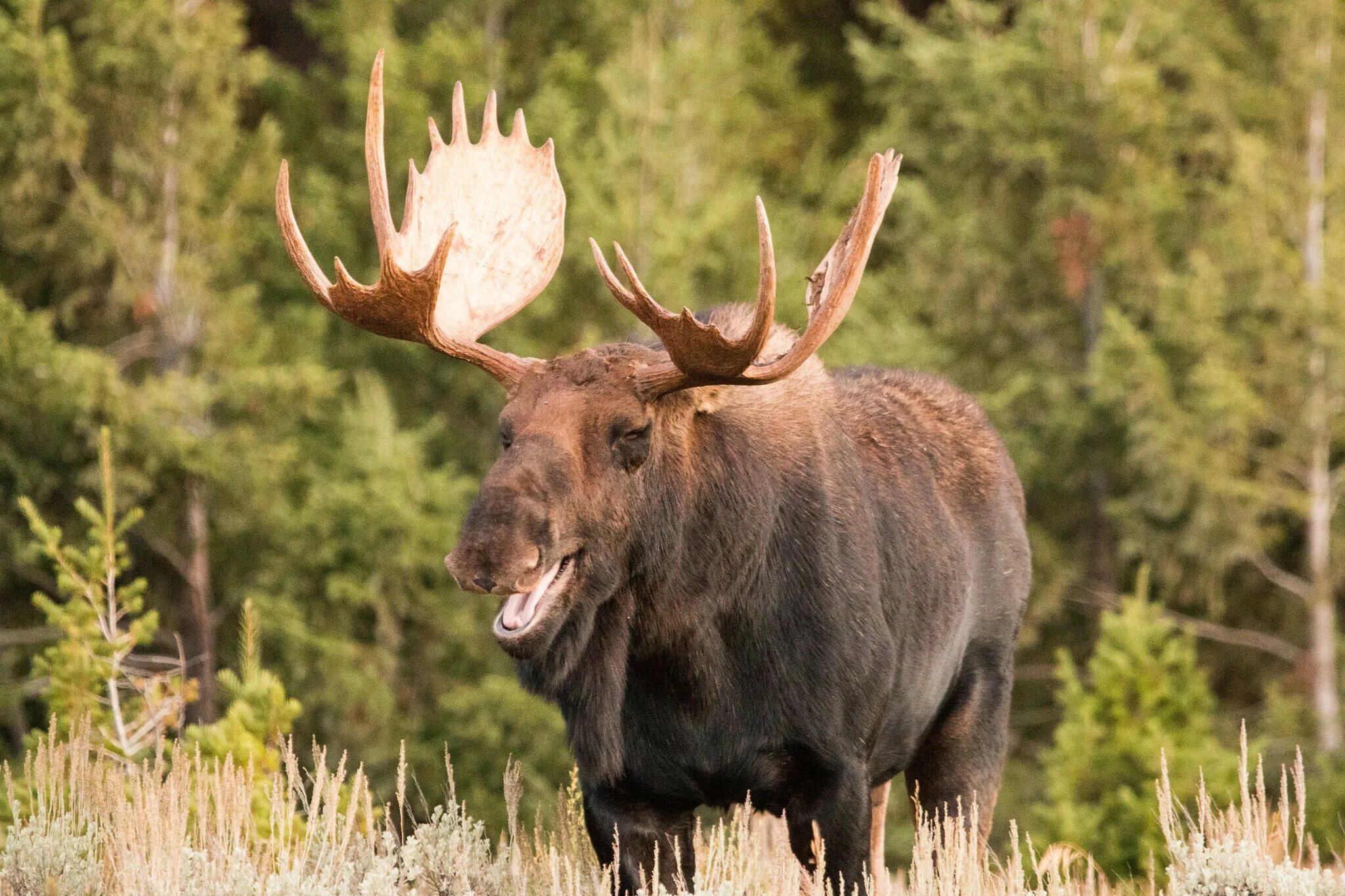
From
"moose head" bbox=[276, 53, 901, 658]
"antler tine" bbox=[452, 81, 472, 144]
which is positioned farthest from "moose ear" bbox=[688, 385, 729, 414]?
"antler tine" bbox=[452, 81, 472, 144]

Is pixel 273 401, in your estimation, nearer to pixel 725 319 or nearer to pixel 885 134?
pixel 885 134

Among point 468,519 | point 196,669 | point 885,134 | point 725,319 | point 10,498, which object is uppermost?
point 885,134

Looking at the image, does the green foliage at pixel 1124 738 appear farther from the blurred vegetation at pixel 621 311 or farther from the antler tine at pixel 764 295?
the antler tine at pixel 764 295

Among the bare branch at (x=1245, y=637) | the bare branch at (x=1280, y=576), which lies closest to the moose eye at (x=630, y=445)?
the bare branch at (x=1245, y=637)

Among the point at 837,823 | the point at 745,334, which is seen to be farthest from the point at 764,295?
the point at 837,823

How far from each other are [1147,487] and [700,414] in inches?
702

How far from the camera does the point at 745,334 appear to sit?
551cm

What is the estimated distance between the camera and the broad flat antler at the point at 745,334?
5.46 metres

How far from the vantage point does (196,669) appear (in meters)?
19.8

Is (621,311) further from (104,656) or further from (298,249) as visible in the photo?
(298,249)

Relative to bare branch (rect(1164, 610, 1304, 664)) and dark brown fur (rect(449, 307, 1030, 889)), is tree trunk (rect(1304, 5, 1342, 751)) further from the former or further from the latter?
dark brown fur (rect(449, 307, 1030, 889))

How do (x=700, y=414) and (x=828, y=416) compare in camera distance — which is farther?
(x=828, y=416)

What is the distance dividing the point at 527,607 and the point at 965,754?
7.11ft

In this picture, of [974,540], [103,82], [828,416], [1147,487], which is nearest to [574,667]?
[828,416]
